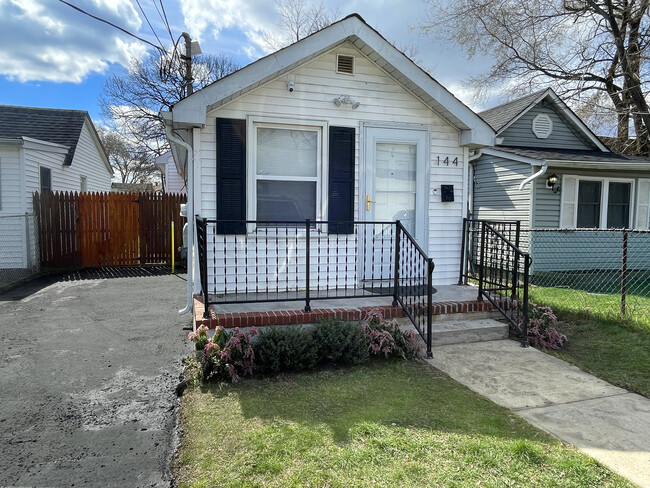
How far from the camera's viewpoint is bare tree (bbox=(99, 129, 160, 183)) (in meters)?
25.2

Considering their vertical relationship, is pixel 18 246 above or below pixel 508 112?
A: below

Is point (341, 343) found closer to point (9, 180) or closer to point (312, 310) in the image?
point (312, 310)

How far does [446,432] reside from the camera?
2.73 meters

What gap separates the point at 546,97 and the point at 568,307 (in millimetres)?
7375

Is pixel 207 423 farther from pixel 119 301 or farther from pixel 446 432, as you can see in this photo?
pixel 119 301

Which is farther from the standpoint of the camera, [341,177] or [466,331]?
[341,177]

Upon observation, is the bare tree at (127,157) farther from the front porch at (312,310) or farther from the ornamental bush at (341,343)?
the ornamental bush at (341,343)

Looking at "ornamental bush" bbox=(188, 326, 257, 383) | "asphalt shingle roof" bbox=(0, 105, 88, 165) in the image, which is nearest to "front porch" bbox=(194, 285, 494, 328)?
"ornamental bush" bbox=(188, 326, 257, 383)

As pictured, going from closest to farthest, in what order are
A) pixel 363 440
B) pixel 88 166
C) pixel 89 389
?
1. pixel 363 440
2. pixel 89 389
3. pixel 88 166

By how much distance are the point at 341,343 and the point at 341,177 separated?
2353mm

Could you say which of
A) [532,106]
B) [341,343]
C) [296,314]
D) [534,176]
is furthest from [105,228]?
[532,106]

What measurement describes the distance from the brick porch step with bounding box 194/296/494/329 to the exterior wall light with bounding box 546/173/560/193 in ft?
19.7

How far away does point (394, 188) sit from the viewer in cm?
583

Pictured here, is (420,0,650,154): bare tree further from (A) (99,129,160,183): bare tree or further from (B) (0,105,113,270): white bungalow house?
(A) (99,129,160,183): bare tree
